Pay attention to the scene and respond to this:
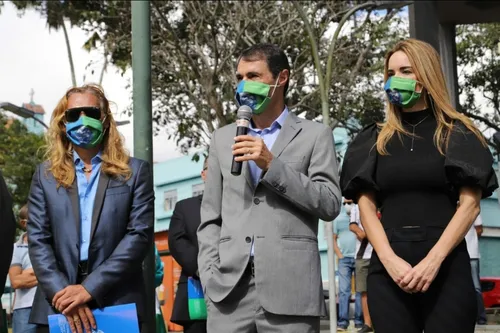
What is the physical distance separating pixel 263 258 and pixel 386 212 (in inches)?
25.2

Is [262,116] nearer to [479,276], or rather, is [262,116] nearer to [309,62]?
[479,276]

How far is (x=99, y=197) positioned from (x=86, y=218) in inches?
5.2

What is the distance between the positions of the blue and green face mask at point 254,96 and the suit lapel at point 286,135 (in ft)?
0.49

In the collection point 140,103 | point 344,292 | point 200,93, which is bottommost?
point 344,292

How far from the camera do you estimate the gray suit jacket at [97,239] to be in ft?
17.3

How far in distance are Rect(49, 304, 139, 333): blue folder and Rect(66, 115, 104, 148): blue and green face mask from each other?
99 cm

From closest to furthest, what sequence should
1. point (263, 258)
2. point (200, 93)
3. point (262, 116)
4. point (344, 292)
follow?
point (263, 258), point (262, 116), point (344, 292), point (200, 93)

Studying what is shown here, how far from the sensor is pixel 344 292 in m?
15.1

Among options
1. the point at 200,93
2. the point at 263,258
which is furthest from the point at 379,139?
the point at 200,93

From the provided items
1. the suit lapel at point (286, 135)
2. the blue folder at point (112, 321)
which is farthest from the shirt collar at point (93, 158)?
the suit lapel at point (286, 135)

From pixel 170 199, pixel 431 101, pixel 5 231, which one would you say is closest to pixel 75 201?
pixel 5 231

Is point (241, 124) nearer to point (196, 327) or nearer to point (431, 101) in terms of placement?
point (431, 101)

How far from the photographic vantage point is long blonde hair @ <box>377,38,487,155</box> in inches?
195

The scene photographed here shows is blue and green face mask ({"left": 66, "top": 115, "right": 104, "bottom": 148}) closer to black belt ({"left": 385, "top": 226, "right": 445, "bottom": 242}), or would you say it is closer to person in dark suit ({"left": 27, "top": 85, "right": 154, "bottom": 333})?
person in dark suit ({"left": 27, "top": 85, "right": 154, "bottom": 333})
